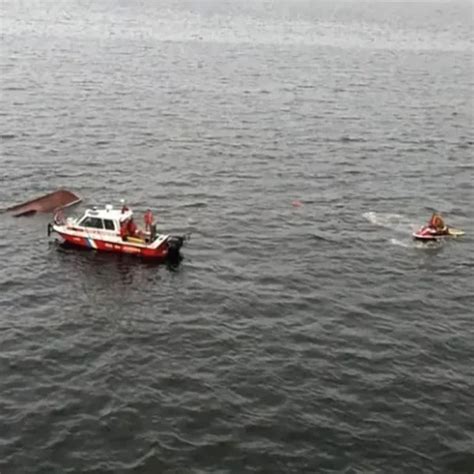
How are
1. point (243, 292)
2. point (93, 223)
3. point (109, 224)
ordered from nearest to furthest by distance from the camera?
1. point (243, 292)
2. point (109, 224)
3. point (93, 223)

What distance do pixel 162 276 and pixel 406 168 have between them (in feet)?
97.3

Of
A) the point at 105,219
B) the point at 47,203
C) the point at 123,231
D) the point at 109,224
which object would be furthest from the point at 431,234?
the point at 47,203

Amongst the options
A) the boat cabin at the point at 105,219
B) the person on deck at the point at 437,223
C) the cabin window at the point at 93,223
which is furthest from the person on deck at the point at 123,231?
the person on deck at the point at 437,223

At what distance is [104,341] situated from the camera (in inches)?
1439

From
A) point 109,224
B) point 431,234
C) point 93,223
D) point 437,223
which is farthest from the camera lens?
point 437,223

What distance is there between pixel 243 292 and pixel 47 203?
19110 mm

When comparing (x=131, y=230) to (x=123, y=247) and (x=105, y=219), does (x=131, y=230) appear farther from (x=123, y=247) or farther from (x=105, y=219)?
(x=105, y=219)

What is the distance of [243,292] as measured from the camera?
137 ft

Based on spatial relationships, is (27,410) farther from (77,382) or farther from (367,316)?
(367,316)

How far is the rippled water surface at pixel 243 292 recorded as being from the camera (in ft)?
98.0

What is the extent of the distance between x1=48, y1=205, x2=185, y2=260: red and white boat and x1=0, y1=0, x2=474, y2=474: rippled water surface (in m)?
0.98

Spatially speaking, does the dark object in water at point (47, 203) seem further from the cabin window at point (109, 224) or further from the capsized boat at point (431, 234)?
the capsized boat at point (431, 234)

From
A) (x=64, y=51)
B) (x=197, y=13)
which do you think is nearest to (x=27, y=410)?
(x=64, y=51)

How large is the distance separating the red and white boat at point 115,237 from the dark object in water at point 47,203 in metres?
6.11
